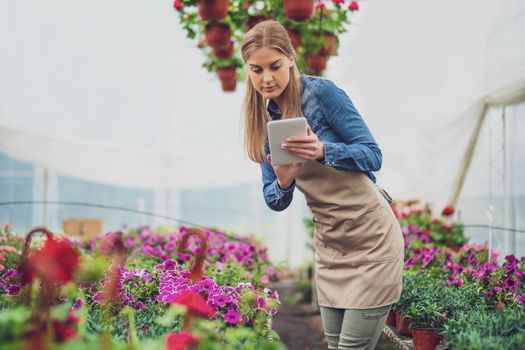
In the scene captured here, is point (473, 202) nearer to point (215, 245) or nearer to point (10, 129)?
point (215, 245)

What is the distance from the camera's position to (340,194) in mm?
1581

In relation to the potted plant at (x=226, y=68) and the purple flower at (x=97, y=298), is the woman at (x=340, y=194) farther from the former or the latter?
the potted plant at (x=226, y=68)

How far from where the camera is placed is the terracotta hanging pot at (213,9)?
301 cm

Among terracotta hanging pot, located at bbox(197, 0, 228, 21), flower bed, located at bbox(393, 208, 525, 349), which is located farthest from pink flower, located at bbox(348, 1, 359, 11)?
flower bed, located at bbox(393, 208, 525, 349)

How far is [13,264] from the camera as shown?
2596 mm

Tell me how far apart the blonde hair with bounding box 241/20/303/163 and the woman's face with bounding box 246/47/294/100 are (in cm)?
2

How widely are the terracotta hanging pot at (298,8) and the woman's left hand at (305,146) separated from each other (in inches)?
67.3

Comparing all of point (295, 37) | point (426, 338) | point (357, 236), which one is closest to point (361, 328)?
point (357, 236)

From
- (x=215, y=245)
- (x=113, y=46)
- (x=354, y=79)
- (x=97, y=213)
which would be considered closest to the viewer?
→ (x=215, y=245)

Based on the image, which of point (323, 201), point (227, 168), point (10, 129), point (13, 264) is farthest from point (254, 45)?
point (227, 168)

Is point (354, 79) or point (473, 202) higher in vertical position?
point (354, 79)

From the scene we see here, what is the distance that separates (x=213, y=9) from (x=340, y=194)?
181cm

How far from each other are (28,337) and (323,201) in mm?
895

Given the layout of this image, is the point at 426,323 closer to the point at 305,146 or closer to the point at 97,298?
the point at 305,146
